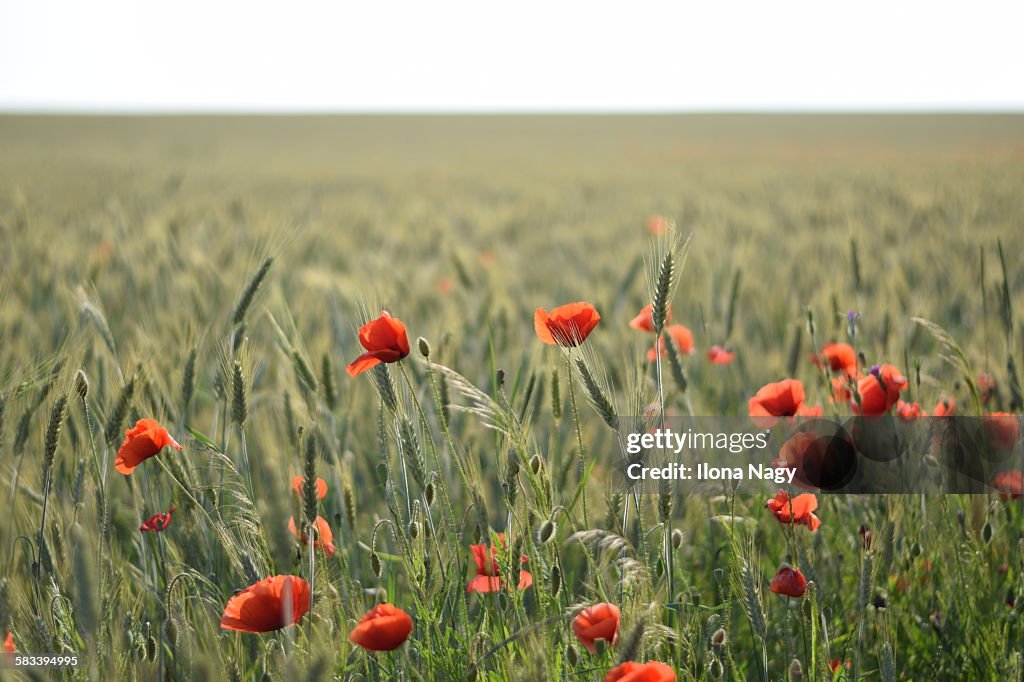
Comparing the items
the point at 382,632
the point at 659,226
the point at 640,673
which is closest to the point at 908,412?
the point at 640,673

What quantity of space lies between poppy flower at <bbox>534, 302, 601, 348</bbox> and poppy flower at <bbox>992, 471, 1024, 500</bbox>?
73 centimetres

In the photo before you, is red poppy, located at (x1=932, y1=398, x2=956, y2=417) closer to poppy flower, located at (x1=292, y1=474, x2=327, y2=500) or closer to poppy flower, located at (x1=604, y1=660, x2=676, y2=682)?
poppy flower, located at (x1=604, y1=660, x2=676, y2=682)

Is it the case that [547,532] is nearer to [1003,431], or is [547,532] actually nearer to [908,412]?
[908,412]

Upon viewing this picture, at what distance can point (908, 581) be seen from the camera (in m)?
1.27

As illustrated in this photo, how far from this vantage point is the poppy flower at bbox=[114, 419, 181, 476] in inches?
37.7

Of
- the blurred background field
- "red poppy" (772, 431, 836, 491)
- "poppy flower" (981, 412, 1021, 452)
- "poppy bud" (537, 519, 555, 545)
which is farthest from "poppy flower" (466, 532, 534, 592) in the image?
"poppy flower" (981, 412, 1021, 452)

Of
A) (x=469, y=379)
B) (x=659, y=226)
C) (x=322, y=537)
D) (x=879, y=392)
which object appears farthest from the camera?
(x=659, y=226)

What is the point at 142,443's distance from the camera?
0.96m

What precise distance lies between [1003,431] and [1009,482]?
9 cm

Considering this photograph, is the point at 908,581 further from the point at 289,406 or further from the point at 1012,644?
the point at 289,406

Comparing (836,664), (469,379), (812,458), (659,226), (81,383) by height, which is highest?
(659,226)

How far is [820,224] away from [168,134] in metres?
30.2

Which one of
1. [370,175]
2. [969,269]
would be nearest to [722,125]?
[370,175]

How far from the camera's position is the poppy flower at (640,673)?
702mm
